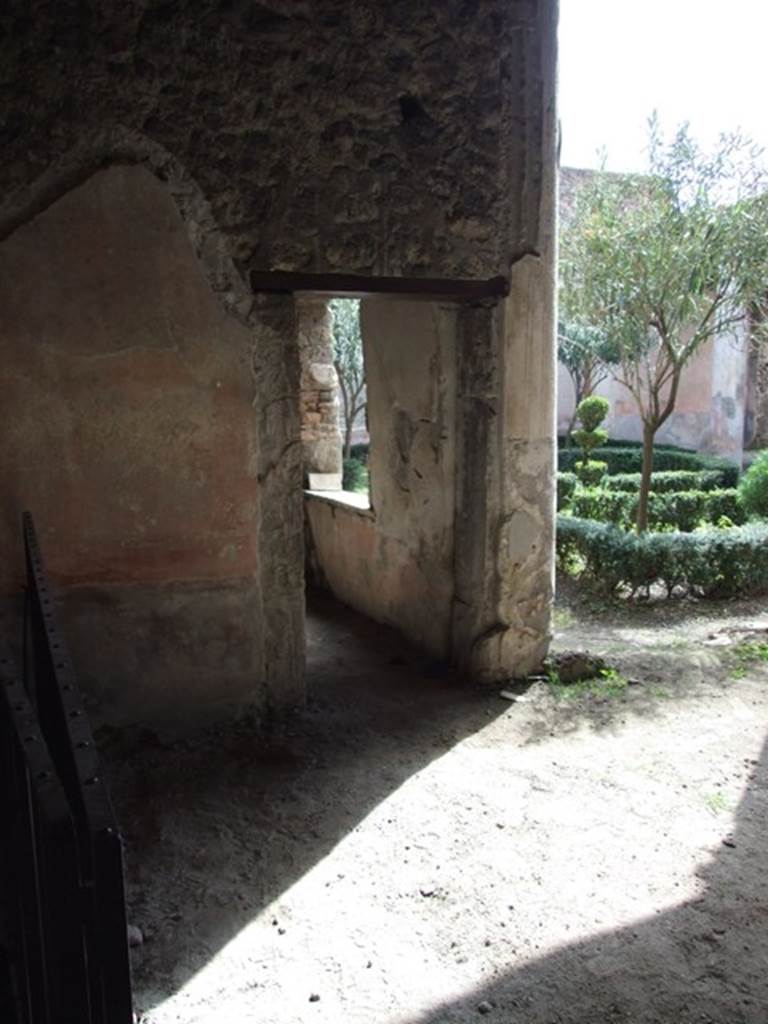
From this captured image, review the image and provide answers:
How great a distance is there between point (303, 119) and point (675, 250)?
5.35m

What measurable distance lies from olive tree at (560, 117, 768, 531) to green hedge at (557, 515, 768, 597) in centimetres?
96

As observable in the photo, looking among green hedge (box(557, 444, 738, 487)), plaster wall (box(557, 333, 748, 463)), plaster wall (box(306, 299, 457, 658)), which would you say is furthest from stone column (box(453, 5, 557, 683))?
plaster wall (box(557, 333, 748, 463))

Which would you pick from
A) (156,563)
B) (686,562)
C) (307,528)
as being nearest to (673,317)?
(686,562)

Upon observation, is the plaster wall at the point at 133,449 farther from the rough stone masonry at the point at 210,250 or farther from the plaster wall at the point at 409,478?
the plaster wall at the point at 409,478

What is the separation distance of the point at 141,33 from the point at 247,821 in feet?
10.5

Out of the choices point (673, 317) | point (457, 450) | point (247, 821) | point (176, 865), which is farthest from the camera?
point (673, 317)

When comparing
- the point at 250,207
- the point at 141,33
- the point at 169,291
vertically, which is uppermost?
the point at 141,33

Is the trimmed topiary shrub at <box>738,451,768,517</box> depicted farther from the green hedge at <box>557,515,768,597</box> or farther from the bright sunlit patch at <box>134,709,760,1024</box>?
the bright sunlit patch at <box>134,709,760,1024</box>

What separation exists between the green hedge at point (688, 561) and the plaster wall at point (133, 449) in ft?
14.9

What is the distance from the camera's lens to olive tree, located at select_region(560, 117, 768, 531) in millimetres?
8250

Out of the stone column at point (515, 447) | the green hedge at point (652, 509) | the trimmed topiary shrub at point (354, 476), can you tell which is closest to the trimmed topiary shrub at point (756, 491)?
the green hedge at point (652, 509)

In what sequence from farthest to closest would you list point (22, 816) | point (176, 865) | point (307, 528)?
1. point (307, 528)
2. point (176, 865)
3. point (22, 816)

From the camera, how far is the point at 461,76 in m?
4.15

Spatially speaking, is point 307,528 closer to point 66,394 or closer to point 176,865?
point 66,394
